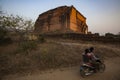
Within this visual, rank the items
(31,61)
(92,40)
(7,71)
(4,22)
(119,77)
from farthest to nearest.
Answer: (92,40) < (4,22) < (31,61) < (7,71) < (119,77)

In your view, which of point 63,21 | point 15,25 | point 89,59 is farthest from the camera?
point 63,21

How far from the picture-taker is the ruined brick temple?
102 feet

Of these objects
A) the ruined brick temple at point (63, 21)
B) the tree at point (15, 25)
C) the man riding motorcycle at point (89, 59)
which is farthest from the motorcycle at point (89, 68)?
the ruined brick temple at point (63, 21)

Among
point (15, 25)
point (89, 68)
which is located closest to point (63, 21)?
point (15, 25)

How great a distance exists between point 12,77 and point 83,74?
410 centimetres

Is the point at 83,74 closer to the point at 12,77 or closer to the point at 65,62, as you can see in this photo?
the point at 65,62

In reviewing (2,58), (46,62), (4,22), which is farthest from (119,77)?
(4,22)

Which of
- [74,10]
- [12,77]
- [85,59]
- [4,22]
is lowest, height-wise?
[12,77]

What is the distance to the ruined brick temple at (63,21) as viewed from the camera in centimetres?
3122

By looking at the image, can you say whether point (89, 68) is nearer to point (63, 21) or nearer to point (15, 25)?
point (15, 25)

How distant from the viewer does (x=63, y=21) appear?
31.8m

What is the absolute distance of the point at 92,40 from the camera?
21547 mm

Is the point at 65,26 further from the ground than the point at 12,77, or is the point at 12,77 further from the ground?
the point at 65,26

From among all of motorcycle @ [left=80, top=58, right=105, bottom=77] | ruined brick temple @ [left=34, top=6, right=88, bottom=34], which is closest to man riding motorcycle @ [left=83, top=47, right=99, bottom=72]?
motorcycle @ [left=80, top=58, right=105, bottom=77]
